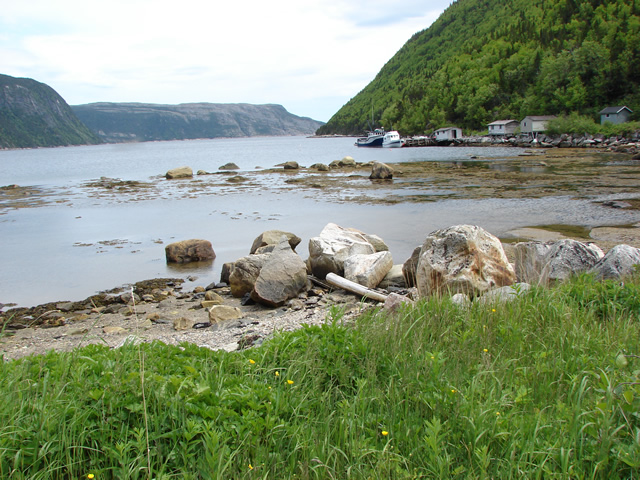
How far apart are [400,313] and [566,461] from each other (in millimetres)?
2546

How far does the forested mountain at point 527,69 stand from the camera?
8331 cm

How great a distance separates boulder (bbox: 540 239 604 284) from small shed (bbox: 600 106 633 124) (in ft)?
253

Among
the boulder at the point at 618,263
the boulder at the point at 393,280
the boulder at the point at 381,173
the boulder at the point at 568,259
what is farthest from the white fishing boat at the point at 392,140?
the boulder at the point at 618,263

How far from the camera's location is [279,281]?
9414 millimetres

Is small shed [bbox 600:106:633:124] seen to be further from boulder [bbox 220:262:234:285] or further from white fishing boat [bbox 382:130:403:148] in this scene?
boulder [bbox 220:262:234:285]

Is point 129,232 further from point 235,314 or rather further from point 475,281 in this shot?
point 475,281

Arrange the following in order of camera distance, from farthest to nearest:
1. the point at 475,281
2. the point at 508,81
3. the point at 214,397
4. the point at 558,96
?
the point at 508,81
the point at 558,96
the point at 475,281
the point at 214,397

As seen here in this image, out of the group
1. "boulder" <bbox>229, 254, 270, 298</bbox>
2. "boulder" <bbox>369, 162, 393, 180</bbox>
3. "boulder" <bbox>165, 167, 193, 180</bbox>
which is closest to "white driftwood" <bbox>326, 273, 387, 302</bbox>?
"boulder" <bbox>229, 254, 270, 298</bbox>

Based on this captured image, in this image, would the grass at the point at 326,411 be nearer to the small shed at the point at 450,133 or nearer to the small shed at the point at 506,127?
the small shed at the point at 506,127

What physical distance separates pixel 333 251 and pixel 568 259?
4.96 meters

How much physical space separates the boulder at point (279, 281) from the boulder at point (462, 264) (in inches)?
106

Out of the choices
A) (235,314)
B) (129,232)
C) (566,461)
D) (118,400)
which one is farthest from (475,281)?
(129,232)

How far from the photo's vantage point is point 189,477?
262 cm

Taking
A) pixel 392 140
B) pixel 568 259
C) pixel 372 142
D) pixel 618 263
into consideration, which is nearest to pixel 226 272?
pixel 568 259
